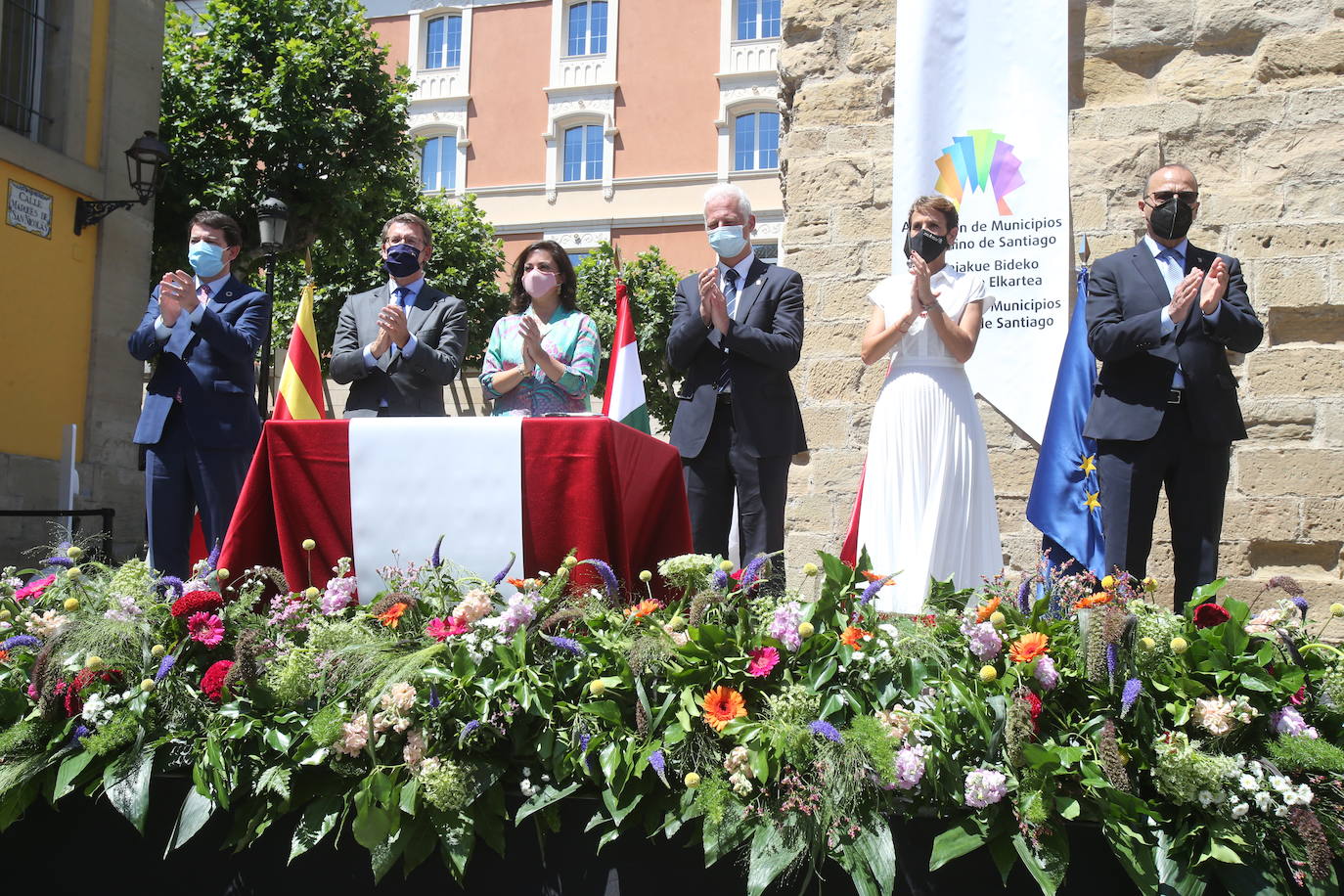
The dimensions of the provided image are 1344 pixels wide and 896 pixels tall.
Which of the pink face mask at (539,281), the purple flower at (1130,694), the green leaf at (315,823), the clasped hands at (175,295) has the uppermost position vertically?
the pink face mask at (539,281)

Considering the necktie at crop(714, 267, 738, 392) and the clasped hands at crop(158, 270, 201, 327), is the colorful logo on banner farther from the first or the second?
the clasped hands at crop(158, 270, 201, 327)

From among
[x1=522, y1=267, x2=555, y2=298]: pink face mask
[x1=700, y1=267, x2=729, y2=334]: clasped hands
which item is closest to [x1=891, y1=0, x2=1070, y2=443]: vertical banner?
[x1=700, y1=267, x2=729, y2=334]: clasped hands

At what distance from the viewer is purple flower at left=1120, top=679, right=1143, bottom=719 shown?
6.88 feet

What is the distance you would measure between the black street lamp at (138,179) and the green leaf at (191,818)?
8574mm

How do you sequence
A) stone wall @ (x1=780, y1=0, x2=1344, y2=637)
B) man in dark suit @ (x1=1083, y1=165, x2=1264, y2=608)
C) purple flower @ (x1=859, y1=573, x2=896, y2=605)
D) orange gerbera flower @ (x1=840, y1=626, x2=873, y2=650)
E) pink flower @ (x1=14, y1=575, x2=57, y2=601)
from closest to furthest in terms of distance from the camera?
orange gerbera flower @ (x1=840, y1=626, x2=873, y2=650), purple flower @ (x1=859, y1=573, x2=896, y2=605), pink flower @ (x1=14, y1=575, x2=57, y2=601), man in dark suit @ (x1=1083, y1=165, x2=1264, y2=608), stone wall @ (x1=780, y1=0, x2=1344, y2=637)

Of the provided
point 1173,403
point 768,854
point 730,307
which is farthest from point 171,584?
Result: point 1173,403

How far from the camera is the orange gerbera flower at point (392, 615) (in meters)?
2.49

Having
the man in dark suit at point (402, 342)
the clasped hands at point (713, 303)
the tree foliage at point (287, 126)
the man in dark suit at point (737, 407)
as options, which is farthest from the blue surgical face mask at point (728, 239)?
the tree foliage at point (287, 126)

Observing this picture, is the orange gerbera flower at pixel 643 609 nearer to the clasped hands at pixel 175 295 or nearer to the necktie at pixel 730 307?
the necktie at pixel 730 307

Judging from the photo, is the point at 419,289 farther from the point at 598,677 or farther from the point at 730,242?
the point at 598,677

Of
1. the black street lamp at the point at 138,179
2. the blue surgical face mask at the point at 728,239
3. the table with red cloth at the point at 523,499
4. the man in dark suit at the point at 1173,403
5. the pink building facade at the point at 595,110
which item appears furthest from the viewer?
the pink building facade at the point at 595,110

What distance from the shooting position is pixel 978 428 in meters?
4.50

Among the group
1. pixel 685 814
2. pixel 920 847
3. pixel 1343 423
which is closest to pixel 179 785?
pixel 685 814

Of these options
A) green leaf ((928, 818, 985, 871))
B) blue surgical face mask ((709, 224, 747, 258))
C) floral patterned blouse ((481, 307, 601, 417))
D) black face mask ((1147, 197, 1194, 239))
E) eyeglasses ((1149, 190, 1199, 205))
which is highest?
eyeglasses ((1149, 190, 1199, 205))
